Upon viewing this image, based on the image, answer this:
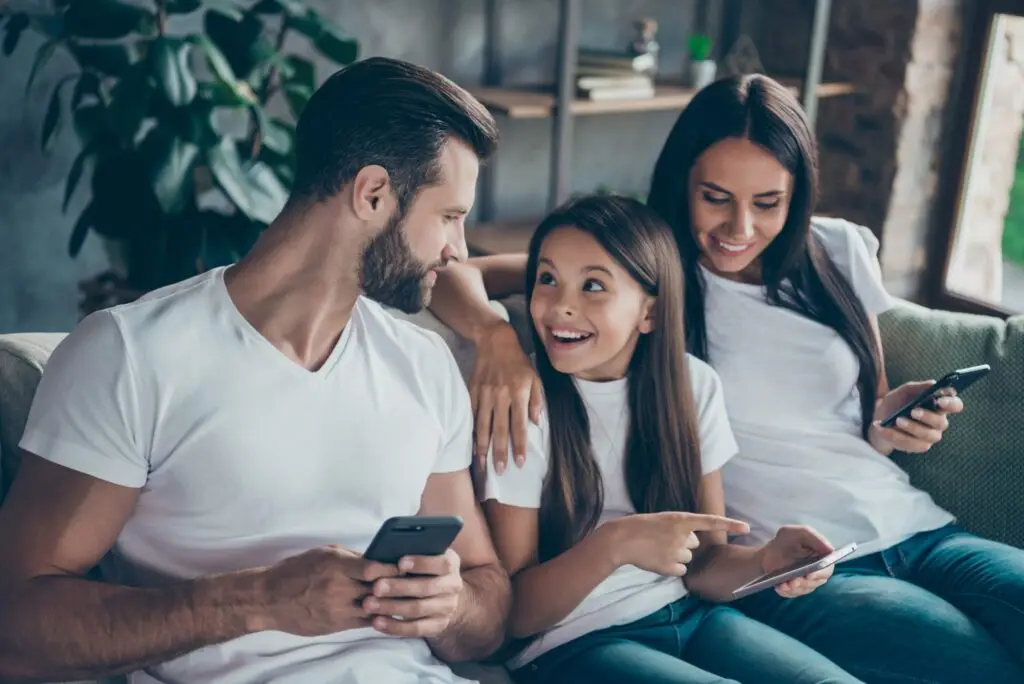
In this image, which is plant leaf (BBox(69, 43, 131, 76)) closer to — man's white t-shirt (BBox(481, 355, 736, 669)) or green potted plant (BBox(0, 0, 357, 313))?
green potted plant (BBox(0, 0, 357, 313))

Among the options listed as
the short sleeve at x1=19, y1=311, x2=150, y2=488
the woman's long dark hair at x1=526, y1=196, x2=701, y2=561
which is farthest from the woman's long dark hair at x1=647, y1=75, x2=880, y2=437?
the short sleeve at x1=19, y1=311, x2=150, y2=488

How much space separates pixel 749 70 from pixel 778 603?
2432mm

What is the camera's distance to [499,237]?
337 centimetres

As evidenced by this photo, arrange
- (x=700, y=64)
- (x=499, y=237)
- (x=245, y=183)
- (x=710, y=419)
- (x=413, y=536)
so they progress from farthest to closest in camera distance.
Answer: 1. (x=700, y=64)
2. (x=499, y=237)
3. (x=245, y=183)
4. (x=710, y=419)
5. (x=413, y=536)

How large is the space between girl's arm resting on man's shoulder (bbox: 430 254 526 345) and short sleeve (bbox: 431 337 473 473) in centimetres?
16

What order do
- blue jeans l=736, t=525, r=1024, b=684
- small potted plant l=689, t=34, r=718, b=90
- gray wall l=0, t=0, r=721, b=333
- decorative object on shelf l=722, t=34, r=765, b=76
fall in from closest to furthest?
1. blue jeans l=736, t=525, r=1024, b=684
2. gray wall l=0, t=0, r=721, b=333
3. small potted plant l=689, t=34, r=718, b=90
4. decorative object on shelf l=722, t=34, r=765, b=76

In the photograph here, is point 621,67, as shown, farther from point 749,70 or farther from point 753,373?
point 753,373

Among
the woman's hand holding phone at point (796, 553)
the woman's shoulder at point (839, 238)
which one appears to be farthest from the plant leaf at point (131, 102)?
the woman's hand holding phone at point (796, 553)

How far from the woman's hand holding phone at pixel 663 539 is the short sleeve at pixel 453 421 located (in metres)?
0.22

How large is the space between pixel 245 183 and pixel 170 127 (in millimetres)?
199

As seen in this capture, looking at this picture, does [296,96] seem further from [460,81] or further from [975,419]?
[975,419]

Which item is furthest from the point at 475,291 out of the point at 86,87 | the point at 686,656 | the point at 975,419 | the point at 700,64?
the point at 700,64

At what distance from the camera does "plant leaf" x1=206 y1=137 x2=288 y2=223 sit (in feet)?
8.43

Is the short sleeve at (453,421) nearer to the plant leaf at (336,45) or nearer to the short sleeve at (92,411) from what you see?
the short sleeve at (92,411)
